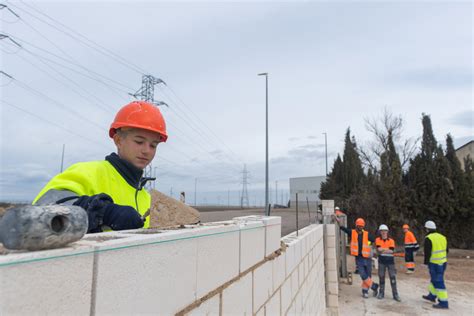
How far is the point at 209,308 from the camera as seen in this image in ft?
5.60

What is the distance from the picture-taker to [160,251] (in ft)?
4.22

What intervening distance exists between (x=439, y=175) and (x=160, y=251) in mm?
23184

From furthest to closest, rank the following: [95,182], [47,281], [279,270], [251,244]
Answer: [279,270] → [251,244] → [95,182] → [47,281]

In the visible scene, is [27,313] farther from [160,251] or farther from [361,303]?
[361,303]

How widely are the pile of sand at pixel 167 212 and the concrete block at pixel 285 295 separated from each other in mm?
1763

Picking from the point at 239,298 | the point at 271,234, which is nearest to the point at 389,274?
the point at 271,234

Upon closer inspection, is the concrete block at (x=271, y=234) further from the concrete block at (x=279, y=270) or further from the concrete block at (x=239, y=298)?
the concrete block at (x=239, y=298)

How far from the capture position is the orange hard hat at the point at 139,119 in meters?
1.81

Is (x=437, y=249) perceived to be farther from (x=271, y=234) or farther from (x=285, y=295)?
(x=271, y=234)

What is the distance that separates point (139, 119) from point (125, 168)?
28cm

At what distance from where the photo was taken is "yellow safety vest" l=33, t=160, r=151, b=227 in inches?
58.6

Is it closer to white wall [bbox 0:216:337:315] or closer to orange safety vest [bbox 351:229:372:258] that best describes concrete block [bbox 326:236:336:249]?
orange safety vest [bbox 351:229:372:258]

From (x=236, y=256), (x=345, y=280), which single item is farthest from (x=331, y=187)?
(x=236, y=256)

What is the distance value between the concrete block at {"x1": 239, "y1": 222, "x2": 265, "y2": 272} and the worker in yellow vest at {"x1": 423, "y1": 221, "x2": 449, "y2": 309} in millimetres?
9534
